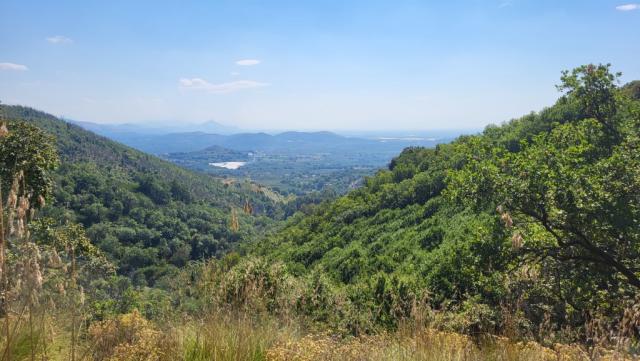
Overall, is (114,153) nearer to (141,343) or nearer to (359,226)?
(359,226)

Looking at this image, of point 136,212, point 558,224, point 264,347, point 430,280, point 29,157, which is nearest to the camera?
point 264,347

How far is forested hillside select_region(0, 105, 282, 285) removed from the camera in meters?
74.0

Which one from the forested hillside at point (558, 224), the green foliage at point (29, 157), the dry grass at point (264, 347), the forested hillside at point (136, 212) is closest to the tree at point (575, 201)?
the forested hillside at point (558, 224)

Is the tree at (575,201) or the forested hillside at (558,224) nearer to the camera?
the forested hillside at (558,224)

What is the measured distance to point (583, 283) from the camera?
7.74 meters

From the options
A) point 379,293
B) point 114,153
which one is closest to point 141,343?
point 379,293

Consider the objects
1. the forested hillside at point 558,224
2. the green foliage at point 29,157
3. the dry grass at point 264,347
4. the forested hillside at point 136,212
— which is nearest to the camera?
the dry grass at point 264,347

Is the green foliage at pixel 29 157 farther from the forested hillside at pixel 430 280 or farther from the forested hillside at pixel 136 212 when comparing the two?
the forested hillside at pixel 136 212

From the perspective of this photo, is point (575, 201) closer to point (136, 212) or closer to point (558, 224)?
point (558, 224)

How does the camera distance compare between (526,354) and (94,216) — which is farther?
(94,216)

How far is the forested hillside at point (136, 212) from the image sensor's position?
74.0 meters

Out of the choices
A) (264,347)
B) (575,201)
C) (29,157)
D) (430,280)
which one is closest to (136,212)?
(430,280)

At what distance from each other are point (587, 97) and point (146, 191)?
355 ft

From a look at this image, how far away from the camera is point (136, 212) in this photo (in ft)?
299
